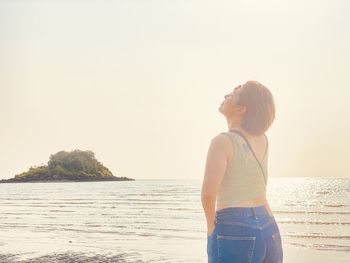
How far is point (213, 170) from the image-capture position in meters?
3.10

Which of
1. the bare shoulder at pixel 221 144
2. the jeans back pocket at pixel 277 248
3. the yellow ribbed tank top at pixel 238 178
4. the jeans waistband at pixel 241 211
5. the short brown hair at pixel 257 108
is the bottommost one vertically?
the jeans back pocket at pixel 277 248

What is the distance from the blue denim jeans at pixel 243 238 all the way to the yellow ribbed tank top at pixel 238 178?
78 mm

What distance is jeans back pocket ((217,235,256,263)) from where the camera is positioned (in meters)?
3.05

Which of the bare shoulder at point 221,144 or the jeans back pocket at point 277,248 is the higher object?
the bare shoulder at point 221,144

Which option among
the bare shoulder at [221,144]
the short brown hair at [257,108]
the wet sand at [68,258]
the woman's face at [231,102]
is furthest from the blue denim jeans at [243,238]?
the wet sand at [68,258]

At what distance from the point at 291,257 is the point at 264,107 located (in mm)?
12683

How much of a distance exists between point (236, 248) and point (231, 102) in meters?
0.92

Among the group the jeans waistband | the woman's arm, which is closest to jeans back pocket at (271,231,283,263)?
the jeans waistband

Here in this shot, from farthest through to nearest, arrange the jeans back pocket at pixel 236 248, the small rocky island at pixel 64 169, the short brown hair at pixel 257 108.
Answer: the small rocky island at pixel 64 169, the short brown hair at pixel 257 108, the jeans back pocket at pixel 236 248

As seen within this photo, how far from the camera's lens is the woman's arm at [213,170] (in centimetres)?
310

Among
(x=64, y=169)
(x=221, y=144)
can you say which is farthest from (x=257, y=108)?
(x=64, y=169)

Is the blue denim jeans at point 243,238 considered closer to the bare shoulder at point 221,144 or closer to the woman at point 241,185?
the woman at point 241,185

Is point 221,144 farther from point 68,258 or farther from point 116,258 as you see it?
point 68,258

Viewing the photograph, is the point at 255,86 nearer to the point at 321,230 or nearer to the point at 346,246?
the point at 346,246
